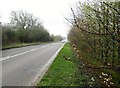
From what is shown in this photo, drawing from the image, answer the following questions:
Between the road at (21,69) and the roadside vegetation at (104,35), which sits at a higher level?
the roadside vegetation at (104,35)

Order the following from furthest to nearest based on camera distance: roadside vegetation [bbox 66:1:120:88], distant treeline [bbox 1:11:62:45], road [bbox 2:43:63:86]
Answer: distant treeline [bbox 1:11:62:45] < road [bbox 2:43:63:86] < roadside vegetation [bbox 66:1:120:88]

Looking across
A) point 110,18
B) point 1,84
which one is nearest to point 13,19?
point 1,84

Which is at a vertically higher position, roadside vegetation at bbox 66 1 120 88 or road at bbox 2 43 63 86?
roadside vegetation at bbox 66 1 120 88

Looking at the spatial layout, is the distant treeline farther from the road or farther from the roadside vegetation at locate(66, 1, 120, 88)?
the roadside vegetation at locate(66, 1, 120, 88)

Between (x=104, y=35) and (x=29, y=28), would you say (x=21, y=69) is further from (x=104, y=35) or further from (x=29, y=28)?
(x=29, y=28)

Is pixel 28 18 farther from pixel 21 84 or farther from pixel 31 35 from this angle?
pixel 21 84

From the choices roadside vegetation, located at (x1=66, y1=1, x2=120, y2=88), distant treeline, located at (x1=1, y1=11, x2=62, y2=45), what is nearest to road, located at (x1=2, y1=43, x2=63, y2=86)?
roadside vegetation, located at (x1=66, y1=1, x2=120, y2=88)

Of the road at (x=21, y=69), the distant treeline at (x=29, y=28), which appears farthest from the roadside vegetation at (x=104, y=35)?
the distant treeline at (x=29, y=28)

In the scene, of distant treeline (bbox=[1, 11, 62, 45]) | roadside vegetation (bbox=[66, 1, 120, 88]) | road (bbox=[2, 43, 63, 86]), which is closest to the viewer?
roadside vegetation (bbox=[66, 1, 120, 88])

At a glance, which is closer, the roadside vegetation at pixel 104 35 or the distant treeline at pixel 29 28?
the roadside vegetation at pixel 104 35

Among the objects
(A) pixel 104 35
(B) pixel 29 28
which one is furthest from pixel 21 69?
(B) pixel 29 28

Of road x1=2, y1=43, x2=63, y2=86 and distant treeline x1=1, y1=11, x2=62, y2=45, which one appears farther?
distant treeline x1=1, y1=11, x2=62, y2=45

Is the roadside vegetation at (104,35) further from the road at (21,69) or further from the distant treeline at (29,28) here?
the distant treeline at (29,28)

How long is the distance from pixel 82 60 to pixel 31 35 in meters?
78.2
